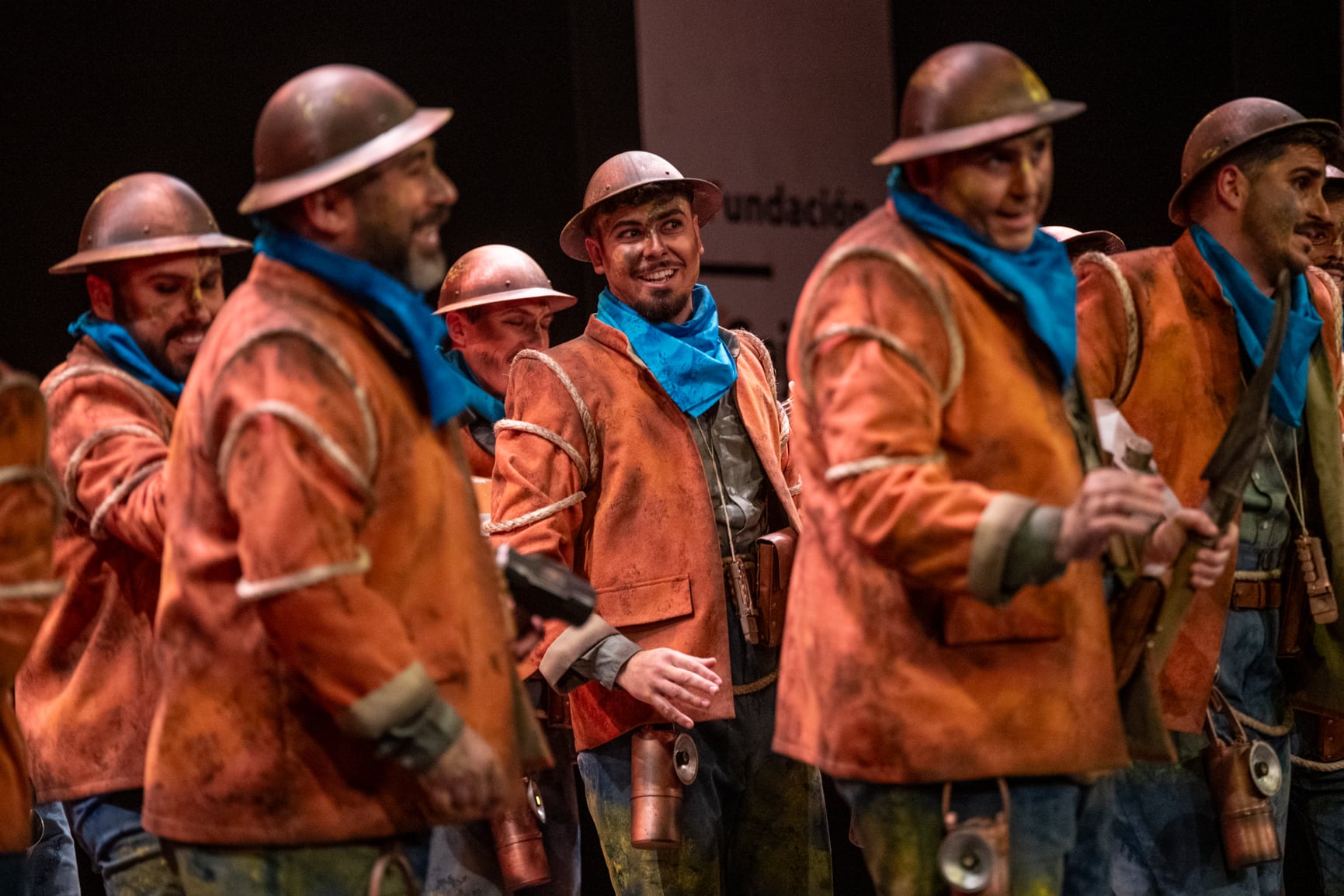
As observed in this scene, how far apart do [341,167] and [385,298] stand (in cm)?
20

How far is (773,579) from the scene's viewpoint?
3.77 meters

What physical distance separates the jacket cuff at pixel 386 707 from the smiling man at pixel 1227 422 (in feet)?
5.87

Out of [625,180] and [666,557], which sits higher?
[625,180]

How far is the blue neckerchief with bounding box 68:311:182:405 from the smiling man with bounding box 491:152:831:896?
0.82 metres

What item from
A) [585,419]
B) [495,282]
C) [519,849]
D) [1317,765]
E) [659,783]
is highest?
[495,282]

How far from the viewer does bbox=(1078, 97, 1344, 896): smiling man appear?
3506 millimetres

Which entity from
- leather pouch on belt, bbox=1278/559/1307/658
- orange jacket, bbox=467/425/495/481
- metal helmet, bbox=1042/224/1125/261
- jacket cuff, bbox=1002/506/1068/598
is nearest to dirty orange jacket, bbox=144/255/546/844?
jacket cuff, bbox=1002/506/1068/598

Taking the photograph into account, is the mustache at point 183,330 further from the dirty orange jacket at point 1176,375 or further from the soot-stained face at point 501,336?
the dirty orange jacket at point 1176,375

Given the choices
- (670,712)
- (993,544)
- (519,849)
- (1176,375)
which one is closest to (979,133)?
(993,544)

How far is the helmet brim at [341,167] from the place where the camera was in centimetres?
242

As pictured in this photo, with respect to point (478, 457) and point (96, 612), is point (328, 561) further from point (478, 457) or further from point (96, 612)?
point (478, 457)

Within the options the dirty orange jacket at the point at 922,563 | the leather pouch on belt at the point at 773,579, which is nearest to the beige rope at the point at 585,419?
the leather pouch on belt at the point at 773,579

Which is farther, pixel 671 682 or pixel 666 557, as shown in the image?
pixel 666 557

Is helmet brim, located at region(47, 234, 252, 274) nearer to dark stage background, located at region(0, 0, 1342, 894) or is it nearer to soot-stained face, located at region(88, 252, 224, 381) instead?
soot-stained face, located at region(88, 252, 224, 381)
